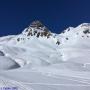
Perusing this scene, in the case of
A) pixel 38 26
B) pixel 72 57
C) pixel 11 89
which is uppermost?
pixel 38 26

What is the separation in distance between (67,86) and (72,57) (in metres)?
31.5

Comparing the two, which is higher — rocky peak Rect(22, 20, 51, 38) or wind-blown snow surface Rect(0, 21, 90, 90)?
rocky peak Rect(22, 20, 51, 38)

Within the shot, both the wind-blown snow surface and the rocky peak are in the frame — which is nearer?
the wind-blown snow surface

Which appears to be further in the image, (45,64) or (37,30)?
(37,30)

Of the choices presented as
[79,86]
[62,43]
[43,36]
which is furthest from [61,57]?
[43,36]

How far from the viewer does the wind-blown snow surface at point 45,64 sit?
15.1 meters

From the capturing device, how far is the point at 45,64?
34188 mm

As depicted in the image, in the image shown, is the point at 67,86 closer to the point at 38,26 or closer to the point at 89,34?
the point at 89,34

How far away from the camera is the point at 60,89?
44.7ft

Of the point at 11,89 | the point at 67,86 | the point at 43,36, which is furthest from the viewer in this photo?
the point at 43,36

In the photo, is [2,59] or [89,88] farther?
[2,59]

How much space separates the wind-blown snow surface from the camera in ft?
49.6

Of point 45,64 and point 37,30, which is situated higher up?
point 37,30

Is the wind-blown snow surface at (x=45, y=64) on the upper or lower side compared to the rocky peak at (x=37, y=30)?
lower
